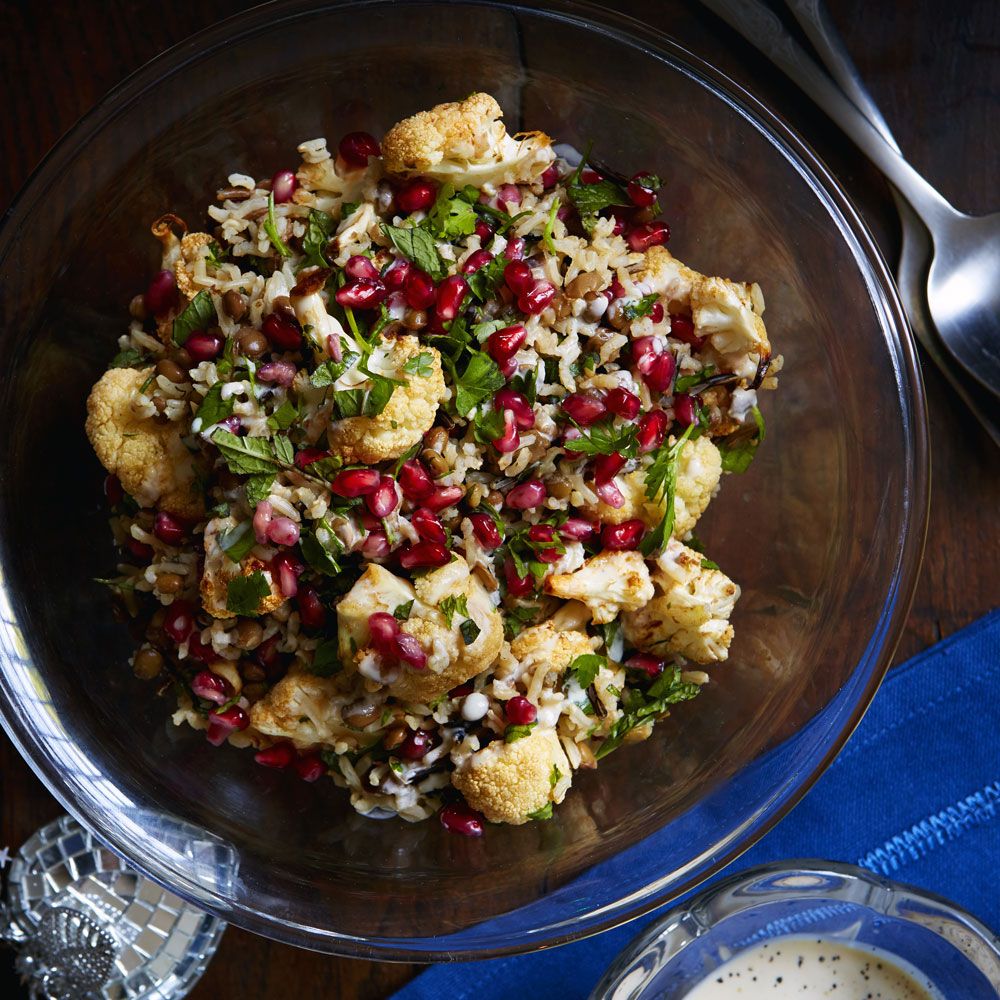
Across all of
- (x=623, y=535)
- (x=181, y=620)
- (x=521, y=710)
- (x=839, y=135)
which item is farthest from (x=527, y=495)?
(x=839, y=135)

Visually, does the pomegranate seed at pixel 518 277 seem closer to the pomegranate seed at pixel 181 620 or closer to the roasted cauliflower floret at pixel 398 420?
the roasted cauliflower floret at pixel 398 420

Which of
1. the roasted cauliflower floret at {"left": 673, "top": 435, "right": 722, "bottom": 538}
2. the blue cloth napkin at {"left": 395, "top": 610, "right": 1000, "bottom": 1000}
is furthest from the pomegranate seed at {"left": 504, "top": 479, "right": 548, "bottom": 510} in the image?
the blue cloth napkin at {"left": 395, "top": 610, "right": 1000, "bottom": 1000}

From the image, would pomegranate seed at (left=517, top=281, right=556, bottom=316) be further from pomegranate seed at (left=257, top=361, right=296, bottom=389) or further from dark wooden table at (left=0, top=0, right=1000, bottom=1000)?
dark wooden table at (left=0, top=0, right=1000, bottom=1000)

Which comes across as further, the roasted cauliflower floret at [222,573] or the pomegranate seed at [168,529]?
the pomegranate seed at [168,529]

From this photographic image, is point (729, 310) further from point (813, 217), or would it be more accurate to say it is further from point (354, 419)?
point (354, 419)

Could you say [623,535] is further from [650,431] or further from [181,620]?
[181,620]

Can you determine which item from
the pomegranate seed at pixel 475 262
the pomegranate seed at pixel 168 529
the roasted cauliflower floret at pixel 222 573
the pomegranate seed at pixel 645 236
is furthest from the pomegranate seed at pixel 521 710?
the pomegranate seed at pixel 645 236
